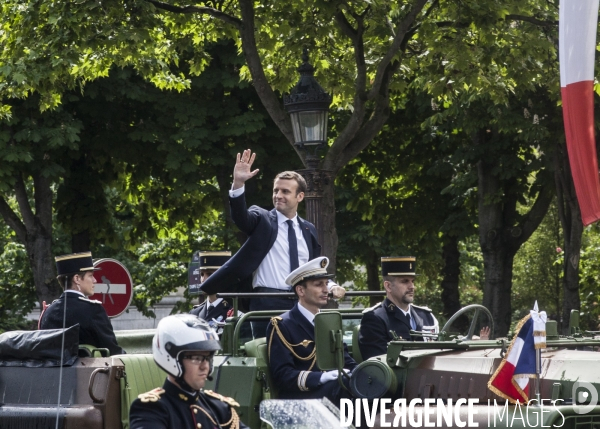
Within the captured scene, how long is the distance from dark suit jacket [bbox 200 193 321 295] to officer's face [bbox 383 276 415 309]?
107 centimetres

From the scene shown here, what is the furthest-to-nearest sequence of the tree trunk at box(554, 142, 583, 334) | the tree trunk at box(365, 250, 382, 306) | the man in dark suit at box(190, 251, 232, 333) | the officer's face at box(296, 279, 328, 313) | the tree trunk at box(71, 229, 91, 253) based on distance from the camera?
the tree trunk at box(365, 250, 382, 306) → the tree trunk at box(71, 229, 91, 253) → the tree trunk at box(554, 142, 583, 334) → the man in dark suit at box(190, 251, 232, 333) → the officer's face at box(296, 279, 328, 313)

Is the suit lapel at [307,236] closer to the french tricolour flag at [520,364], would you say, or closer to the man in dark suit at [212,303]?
the man in dark suit at [212,303]

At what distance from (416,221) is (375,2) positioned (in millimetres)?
9292

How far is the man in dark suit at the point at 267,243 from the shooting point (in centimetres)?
915

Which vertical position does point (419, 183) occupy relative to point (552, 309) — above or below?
above

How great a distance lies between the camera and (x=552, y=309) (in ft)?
120

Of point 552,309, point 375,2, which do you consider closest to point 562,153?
point 375,2

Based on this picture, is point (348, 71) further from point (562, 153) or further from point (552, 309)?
point (552, 309)

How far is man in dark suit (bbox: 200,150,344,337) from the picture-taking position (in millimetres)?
9148

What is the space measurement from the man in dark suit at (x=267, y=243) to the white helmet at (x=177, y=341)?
3.91 meters

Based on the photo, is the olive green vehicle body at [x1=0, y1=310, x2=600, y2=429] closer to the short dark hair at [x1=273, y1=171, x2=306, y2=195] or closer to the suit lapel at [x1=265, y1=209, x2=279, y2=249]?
the suit lapel at [x1=265, y1=209, x2=279, y2=249]

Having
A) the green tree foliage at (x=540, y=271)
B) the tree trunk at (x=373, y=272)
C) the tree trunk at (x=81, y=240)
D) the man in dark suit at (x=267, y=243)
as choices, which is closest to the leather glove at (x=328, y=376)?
the man in dark suit at (x=267, y=243)

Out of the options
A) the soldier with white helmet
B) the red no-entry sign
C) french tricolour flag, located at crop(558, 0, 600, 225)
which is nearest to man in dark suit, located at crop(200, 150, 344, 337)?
french tricolour flag, located at crop(558, 0, 600, 225)

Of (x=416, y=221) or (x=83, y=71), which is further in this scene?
(x=416, y=221)
